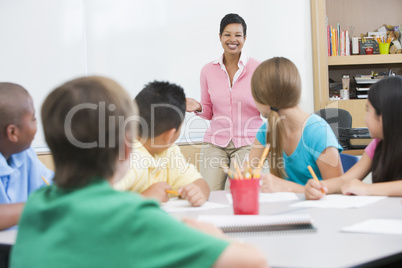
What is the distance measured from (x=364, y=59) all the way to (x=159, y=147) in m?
2.82

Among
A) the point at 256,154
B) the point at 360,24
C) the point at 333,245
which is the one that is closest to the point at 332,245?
the point at 333,245

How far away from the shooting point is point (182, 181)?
191 centimetres

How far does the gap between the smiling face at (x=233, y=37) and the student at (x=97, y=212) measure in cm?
225

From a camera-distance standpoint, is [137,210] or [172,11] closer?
[137,210]

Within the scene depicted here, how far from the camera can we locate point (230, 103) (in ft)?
9.87

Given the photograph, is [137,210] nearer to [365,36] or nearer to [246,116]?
[246,116]

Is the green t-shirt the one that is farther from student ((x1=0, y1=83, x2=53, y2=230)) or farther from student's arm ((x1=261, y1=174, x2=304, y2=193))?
student's arm ((x1=261, y1=174, x2=304, y2=193))

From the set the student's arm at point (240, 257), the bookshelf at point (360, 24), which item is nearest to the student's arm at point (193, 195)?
the student's arm at point (240, 257)

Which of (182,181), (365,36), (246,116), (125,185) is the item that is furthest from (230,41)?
(365,36)

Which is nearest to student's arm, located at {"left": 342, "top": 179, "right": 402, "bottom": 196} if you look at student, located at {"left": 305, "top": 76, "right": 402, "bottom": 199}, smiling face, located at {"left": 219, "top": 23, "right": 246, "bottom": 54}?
student, located at {"left": 305, "top": 76, "right": 402, "bottom": 199}

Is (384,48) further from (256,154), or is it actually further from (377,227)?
(377,227)

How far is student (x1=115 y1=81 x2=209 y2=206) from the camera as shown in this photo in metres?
1.78

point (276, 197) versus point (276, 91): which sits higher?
point (276, 91)

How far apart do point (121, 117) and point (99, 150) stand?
0.07m
